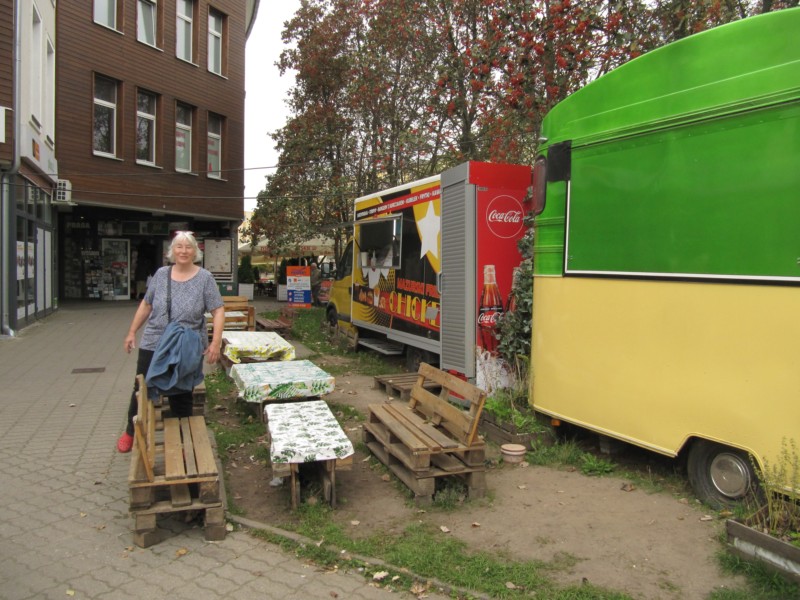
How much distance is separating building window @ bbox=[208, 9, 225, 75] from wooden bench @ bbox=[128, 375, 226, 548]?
66.3 feet

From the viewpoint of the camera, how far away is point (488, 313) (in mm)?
6695

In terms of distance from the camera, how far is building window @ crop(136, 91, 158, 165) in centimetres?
1936

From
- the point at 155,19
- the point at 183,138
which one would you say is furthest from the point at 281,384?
the point at 155,19

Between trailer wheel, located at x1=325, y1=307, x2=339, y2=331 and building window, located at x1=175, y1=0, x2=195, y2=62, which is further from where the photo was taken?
building window, located at x1=175, y1=0, x2=195, y2=62

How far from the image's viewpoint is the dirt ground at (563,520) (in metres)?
3.45

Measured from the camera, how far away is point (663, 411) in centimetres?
440

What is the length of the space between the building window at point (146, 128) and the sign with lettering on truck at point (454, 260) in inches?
510

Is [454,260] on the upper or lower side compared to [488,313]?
upper

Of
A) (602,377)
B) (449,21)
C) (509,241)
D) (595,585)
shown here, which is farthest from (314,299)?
(595,585)

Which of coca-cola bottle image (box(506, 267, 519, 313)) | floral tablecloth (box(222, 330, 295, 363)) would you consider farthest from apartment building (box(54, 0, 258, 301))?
coca-cola bottle image (box(506, 267, 519, 313))

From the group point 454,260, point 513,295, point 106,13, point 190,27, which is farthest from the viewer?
point 190,27

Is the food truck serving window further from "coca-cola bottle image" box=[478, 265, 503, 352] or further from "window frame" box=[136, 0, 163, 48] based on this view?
"window frame" box=[136, 0, 163, 48]

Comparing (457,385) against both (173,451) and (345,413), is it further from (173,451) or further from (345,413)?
(345,413)

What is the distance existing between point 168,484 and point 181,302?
148 centimetres
